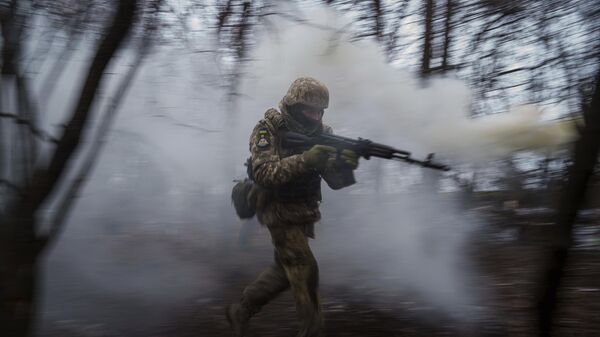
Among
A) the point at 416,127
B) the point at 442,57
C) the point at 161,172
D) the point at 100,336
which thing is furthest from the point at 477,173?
the point at 161,172

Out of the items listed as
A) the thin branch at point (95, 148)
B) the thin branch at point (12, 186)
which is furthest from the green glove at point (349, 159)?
the thin branch at point (12, 186)

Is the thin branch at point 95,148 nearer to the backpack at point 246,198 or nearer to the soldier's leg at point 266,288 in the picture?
the backpack at point 246,198

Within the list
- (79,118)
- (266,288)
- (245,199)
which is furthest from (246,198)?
(79,118)

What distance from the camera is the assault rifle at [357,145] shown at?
325 cm

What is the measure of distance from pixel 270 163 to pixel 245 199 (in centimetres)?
50

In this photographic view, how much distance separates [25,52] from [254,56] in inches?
75.7

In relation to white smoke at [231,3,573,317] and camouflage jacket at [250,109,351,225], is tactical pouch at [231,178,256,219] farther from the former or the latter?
white smoke at [231,3,573,317]

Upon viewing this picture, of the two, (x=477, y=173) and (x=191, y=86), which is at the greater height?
(x=191, y=86)

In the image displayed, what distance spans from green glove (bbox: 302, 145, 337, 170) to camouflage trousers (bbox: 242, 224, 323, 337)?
495 millimetres

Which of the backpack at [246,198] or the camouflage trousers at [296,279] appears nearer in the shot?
the camouflage trousers at [296,279]

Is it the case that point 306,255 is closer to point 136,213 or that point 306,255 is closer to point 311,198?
point 311,198

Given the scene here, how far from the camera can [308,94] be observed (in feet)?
11.1

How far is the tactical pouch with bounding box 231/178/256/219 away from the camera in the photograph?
11.7ft

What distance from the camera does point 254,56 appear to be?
13.6 feet
